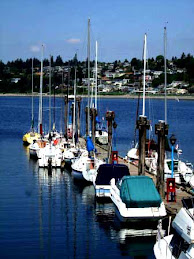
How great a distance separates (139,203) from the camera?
28.3 metres

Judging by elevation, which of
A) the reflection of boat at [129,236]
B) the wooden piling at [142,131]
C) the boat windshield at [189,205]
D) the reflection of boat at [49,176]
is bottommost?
→ the reflection of boat at [129,236]

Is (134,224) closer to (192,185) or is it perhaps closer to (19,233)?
(19,233)

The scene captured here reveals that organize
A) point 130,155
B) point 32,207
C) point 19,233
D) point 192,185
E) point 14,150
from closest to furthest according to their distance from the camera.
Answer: point 19,233, point 32,207, point 192,185, point 130,155, point 14,150

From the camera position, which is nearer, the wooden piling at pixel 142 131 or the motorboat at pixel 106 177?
the motorboat at pixel 106 177

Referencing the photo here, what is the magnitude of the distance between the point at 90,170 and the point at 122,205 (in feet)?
36.2

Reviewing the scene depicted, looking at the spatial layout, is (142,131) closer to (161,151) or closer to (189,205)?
(161,151)

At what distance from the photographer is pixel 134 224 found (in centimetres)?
2884

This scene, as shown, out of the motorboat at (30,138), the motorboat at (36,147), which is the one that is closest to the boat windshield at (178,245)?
the motorboat at (36,147)

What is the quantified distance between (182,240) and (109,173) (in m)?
14.1

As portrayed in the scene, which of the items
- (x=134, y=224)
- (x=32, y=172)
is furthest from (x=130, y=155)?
(x=134, y=224)

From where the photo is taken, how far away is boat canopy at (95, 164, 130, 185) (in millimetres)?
34312

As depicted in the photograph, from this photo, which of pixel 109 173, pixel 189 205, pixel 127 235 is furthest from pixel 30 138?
pixel 189 205

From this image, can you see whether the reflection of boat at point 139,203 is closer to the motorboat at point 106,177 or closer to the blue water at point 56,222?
the blue water at point 56,222

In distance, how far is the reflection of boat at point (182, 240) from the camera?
19.8m
